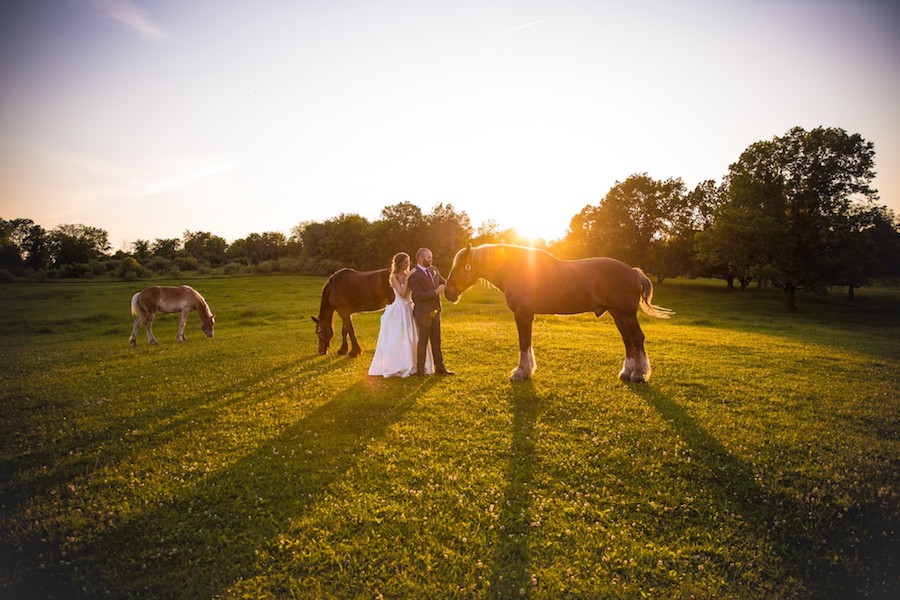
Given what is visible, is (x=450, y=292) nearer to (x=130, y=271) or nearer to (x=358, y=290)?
(x=358, y=290)

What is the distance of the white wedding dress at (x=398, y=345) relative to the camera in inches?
436

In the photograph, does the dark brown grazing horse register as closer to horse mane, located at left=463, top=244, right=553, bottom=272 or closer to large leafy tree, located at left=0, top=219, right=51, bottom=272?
Answer: horse mane, located at left=463, top=244, right=553, bottom=272

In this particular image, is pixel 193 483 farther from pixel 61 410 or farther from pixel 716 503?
pixel 716 503

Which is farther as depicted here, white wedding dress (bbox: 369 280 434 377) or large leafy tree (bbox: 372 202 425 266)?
large leafy tree (bbox: 372 202 425 266)

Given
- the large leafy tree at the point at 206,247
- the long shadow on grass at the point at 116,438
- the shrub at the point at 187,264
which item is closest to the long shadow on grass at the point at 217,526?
the long shadow on grass at the point at 116,438

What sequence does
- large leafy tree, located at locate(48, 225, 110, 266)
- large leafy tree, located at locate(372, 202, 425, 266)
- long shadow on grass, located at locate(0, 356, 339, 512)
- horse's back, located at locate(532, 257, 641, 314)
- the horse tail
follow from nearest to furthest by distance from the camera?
long shadow on grass, located at locate(0, 356, 339, 512), horse's back, located at locate(532, 257, 641, 314), the horse tail, large leafy tree, located at locate(48, 225, 110, 266), large leafy tree, located at locate(372, 202, 425, 266)

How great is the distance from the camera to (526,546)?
4.21 metres

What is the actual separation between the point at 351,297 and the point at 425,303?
4.43 metres

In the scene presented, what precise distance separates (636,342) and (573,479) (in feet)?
18.1

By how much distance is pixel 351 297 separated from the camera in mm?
14094

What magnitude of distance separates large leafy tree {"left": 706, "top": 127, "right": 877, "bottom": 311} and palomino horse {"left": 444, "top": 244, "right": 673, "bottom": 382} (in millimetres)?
28662

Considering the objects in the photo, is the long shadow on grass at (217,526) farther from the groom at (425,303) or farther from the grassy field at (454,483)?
the groom at (425,303)

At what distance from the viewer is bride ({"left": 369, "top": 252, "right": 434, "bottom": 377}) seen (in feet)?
36.3

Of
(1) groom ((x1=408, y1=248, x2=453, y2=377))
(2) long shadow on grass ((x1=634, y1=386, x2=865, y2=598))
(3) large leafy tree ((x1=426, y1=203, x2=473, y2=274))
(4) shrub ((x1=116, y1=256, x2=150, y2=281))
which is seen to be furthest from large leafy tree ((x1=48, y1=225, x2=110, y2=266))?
(2) long shadow on grass ((x1=634, y1=386, x2=865, y2=598))
